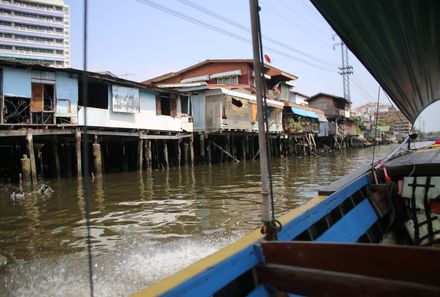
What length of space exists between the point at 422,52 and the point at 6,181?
1461cm

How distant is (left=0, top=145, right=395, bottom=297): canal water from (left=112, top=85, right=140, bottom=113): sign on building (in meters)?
5.43

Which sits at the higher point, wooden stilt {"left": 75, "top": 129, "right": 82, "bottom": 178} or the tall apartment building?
the tall apartment building

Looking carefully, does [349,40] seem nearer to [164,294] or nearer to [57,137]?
[164,294]

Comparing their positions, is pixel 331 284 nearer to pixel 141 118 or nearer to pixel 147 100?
pixel 141 118

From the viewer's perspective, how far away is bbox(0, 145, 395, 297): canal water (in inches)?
180

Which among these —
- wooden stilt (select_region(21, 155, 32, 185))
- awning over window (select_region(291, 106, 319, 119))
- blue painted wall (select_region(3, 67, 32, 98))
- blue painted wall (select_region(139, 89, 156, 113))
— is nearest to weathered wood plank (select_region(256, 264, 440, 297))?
wooden stilt (select_region(21, 155, 32, 185))

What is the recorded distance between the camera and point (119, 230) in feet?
22.2

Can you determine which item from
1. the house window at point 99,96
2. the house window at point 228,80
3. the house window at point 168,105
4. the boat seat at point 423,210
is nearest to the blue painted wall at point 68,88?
the house window at point 99,96

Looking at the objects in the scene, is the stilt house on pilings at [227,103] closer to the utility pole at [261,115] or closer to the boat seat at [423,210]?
the boat seat at [423,210]

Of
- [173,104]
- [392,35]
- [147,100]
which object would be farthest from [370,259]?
[173,104]

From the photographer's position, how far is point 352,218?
11.9 ft

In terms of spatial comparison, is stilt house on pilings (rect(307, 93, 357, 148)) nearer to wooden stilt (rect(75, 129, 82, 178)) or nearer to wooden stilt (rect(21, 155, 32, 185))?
wooden stilt (rect(75, 129, 82, 178))

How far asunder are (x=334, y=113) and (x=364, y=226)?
43.0 metres

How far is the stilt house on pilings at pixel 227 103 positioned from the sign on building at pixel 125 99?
4.14 m
